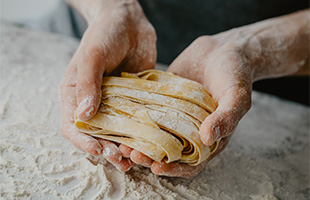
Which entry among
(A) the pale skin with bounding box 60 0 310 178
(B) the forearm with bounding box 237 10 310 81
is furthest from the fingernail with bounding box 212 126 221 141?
(B) the forearm with bounding box 237 10 310 81

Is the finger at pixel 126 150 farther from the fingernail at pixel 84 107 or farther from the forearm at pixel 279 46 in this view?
the forearm at pixel 279 46

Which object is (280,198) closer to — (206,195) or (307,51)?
(206,195)

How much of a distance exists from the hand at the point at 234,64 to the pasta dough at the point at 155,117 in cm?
5

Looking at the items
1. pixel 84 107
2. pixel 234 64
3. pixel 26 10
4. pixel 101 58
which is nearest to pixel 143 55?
pixel 101 58

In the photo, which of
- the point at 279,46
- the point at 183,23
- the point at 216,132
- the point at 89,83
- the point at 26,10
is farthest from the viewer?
the point at 26,10

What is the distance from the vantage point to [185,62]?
5.34 feet

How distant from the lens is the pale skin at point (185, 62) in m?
1.17

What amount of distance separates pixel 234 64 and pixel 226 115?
34 centimetres

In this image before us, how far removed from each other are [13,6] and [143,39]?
1.94m

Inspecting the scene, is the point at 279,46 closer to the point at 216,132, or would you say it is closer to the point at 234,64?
the point at 234,64

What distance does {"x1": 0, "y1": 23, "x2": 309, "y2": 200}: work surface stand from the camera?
1141 mm

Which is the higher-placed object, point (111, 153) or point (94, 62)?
point (94, 62)

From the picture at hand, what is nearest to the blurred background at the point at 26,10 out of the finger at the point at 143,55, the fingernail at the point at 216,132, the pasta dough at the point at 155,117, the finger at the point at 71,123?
the finger at the point at 143,55

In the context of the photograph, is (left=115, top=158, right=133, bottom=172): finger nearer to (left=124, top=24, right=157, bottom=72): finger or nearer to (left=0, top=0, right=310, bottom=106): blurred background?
(left=124, top=24, right=157, bottom=72): finger
